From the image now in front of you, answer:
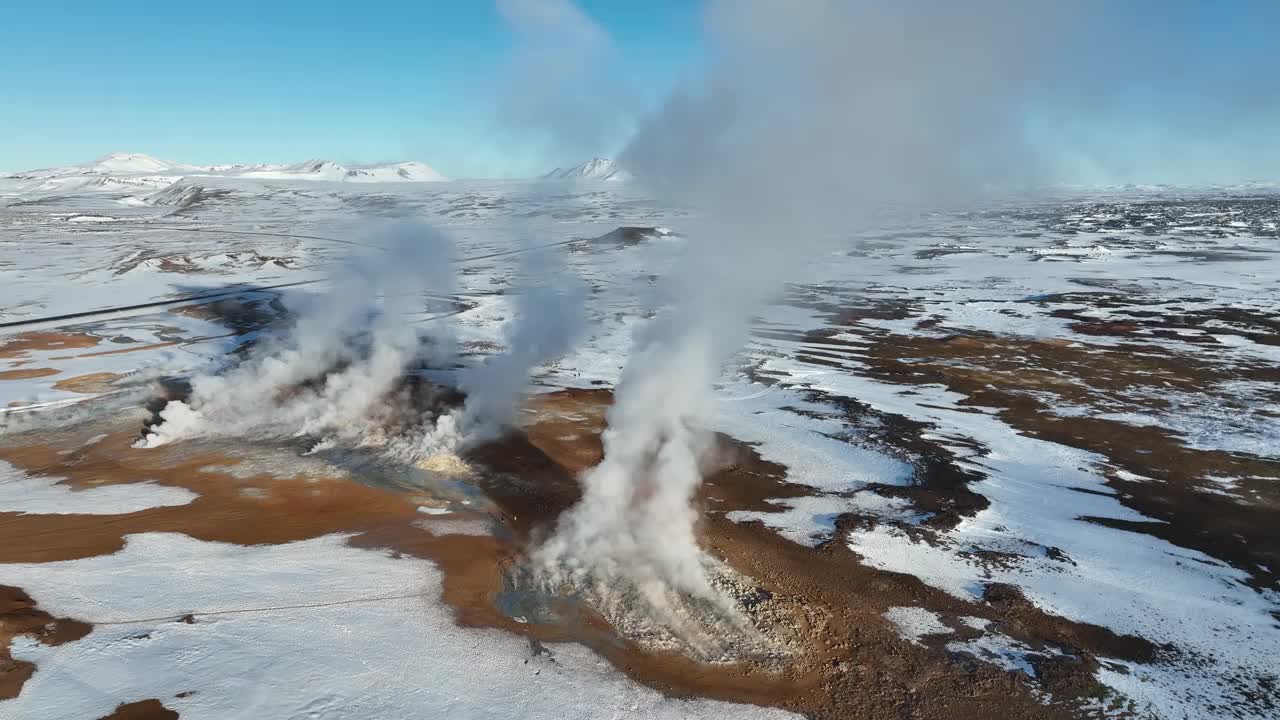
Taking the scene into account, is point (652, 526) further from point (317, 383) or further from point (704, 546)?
point (317, 383)

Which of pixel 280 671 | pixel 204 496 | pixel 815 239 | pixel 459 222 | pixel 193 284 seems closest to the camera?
pixel 280 671

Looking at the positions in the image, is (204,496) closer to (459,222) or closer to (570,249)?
(570,249)

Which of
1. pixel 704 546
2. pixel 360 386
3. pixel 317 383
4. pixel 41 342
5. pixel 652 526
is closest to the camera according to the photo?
pixel 652 526

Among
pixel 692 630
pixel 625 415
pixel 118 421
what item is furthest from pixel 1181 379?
pixel 118 421

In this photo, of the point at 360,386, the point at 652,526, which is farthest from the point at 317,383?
the point at 652,526

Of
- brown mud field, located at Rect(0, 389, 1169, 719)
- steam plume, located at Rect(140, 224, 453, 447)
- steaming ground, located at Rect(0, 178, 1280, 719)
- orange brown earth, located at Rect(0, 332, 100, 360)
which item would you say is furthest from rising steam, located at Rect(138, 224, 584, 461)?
orange brown earth, located at Rect(0, 332, 100, 360)

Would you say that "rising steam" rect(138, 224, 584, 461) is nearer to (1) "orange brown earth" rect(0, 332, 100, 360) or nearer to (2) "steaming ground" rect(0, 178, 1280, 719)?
(2) "steaming ground" rect(0, 178, 1280, 719)
